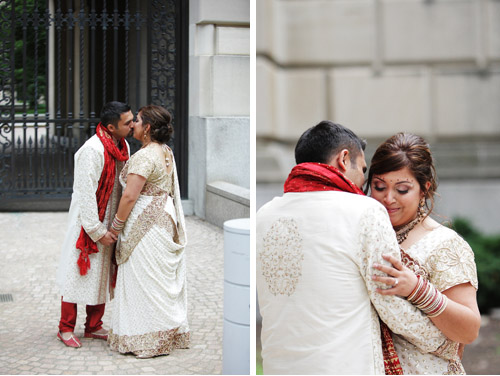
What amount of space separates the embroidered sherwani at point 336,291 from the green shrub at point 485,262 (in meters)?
4.74

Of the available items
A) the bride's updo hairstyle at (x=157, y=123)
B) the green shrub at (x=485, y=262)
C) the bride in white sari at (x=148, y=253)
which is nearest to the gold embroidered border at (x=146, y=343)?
the bride in white sari at (x=148, y=253)

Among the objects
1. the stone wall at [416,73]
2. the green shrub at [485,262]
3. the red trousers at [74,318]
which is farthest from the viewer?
the green shrub at [485,262]

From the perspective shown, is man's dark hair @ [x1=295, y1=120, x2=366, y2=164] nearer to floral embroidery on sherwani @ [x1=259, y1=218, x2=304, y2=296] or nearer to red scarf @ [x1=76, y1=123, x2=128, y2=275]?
floral embroidery on sherwani @ [x1=259, y1=218, x2=304, y2=296]

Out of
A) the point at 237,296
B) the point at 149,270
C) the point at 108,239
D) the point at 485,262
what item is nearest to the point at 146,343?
the point at 149,270

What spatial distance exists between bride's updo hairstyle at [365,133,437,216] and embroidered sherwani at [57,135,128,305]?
99.3 inches

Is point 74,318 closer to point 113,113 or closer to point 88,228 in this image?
point 88,228

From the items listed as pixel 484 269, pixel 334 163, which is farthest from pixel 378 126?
pixel 334 163

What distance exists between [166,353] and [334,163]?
273 centimetres

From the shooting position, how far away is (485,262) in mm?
7102

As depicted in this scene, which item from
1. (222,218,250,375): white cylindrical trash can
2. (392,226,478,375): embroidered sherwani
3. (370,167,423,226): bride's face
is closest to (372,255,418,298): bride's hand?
(392,226,478,375): embroidered sherwani

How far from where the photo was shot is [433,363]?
2381 mm

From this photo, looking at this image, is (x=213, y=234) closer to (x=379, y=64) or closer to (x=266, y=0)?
(x=379, y=64)

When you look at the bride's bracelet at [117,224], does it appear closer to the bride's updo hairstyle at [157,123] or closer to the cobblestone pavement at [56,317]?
the bride's updo hairstyle at [157,123]

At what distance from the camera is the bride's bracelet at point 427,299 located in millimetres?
2197
